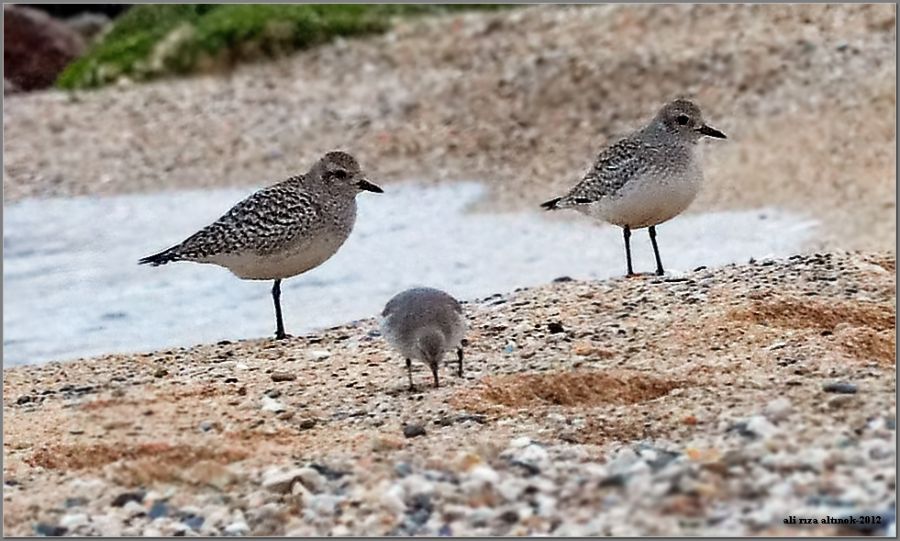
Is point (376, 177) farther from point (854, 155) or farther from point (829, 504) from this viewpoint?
point (829, 504)

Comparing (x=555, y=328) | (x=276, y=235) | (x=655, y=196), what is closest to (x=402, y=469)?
(x=555, y=328)

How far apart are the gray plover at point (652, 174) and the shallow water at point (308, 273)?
5.88ft

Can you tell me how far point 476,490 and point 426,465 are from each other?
0.34 metres

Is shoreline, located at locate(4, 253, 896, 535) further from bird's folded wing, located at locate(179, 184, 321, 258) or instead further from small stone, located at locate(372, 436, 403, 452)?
bird's folded wing, located at locate(179, 184, 321, 258)

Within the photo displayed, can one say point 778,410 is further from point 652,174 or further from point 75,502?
point 652,174

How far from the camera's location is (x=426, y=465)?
5684 mm

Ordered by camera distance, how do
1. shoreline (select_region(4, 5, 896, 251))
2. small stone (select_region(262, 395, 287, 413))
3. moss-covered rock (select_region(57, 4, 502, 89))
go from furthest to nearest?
moss-covered rock (select_region(57, 4, 502, 89)) → shoreline (select_region(4, 5, 896, 251)) → small stone (select_region(262, 395, 287, 413))

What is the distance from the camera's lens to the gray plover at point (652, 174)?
9.53 m

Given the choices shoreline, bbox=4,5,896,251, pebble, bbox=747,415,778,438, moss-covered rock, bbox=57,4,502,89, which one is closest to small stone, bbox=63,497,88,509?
pebble, bbox=747,415,778,438

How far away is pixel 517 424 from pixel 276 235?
3022 mm

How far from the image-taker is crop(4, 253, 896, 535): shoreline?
5.14 metres

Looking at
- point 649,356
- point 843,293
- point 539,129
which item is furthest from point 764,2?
point 649,356

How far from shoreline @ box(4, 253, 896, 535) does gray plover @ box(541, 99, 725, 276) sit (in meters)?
0.57

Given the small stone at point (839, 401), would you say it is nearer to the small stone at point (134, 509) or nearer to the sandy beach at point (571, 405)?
the sandy beach at point (571, 405)
